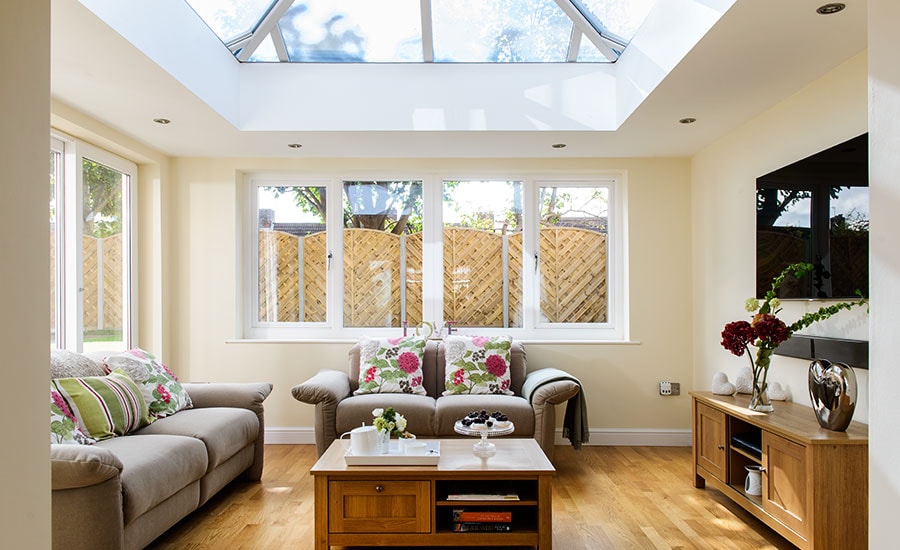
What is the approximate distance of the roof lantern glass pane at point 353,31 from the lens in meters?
4.14

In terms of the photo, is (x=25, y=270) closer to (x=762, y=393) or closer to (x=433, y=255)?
(x=762, y=393)

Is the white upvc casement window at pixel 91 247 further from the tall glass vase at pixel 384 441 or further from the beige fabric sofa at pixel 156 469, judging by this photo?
the tall glass vase at pixel 384 441

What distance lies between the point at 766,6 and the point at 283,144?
3.37 m

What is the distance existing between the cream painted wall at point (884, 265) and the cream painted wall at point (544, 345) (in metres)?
3.57

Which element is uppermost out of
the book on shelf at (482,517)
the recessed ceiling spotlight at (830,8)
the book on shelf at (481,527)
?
Result: the recessed ceiling spotlight at (830,8)

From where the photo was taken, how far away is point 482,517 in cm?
303

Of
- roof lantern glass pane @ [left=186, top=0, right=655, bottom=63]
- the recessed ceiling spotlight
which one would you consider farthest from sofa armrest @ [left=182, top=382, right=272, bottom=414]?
the recessed ceiling spotlight

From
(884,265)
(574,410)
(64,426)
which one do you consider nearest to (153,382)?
(64,426)

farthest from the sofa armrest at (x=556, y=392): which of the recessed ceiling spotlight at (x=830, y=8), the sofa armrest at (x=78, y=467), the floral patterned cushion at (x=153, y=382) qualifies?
the sofa armrest at (x=78, y=467)

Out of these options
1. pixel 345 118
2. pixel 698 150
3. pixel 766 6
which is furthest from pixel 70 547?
pixel 698 150

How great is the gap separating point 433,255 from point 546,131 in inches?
59.8

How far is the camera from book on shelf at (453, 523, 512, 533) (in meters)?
3.03

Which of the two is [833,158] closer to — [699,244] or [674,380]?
[699,244]

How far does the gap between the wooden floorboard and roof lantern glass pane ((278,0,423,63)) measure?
8.93 feet
